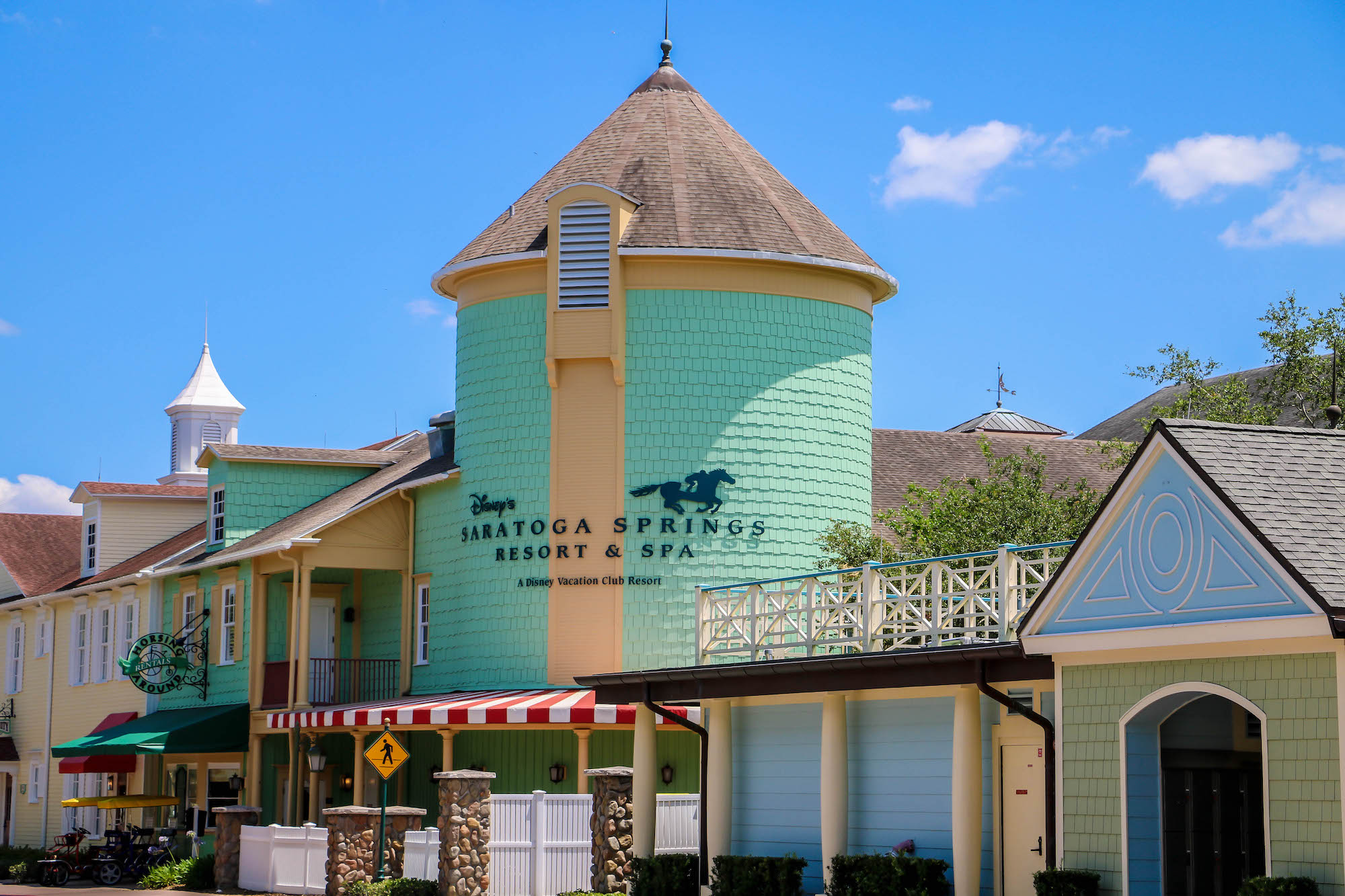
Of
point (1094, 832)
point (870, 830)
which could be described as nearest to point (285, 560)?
point (870, 830)

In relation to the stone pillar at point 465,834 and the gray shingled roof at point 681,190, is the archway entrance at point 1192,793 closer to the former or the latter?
the stone pillar at point 465,834

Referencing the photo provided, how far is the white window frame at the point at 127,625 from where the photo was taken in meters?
41.3

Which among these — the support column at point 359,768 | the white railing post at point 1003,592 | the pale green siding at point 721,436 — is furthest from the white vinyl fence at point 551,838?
the white railing post at point 1003,592

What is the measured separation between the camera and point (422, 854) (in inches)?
993

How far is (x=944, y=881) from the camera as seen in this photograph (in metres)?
18.9

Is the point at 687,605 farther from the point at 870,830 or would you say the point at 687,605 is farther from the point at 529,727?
the point at 870,830

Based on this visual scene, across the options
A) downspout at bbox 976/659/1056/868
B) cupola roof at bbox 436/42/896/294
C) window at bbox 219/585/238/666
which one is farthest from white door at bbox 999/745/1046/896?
window at bbox 219/585/238/666

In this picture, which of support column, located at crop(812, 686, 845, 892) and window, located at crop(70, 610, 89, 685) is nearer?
support column, located at crop(812, 686, 845, 892)

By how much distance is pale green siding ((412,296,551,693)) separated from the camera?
30.9m

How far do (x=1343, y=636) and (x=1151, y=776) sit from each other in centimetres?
301

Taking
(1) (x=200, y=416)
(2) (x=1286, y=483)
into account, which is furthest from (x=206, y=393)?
(2) (x=1286, y=483)

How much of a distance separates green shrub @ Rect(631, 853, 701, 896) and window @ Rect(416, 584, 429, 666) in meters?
11.3

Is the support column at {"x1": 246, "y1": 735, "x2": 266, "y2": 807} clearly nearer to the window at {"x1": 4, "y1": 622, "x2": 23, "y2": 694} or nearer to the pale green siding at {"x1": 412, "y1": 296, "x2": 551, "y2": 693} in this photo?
the pale green siding at {"x1": 412, "y1": 296, "x2": 551, "y2": 693}

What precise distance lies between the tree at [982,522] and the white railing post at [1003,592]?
886cm
